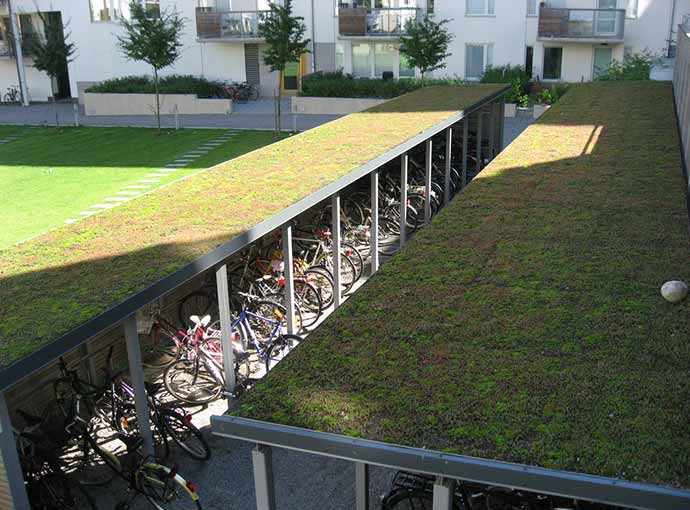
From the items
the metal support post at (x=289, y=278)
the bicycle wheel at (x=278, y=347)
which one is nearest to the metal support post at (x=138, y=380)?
the bicycle wheel at (x=278, y=347)

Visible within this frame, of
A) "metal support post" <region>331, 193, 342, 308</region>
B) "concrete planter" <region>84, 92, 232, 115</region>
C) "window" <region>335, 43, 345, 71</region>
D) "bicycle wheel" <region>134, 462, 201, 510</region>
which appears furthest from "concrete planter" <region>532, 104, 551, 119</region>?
"bicycle wheel" <region>134, 462, 201, 510</region>

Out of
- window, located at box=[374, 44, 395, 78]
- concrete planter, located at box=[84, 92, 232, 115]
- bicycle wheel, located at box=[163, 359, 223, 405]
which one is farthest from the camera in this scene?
window, located at box=[374, 44, 395, 78]

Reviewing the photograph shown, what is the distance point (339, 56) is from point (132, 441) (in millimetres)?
29740

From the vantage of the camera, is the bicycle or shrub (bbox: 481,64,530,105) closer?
shrub (bbox: 481,64,530,105)

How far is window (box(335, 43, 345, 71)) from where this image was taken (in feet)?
113

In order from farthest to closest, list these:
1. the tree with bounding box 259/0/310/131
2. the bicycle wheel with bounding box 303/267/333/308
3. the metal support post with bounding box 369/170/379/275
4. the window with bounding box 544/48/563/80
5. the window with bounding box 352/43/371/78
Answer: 1. the window with bounding box 352/43/371/78
2. the window with bounding box 544/48/563/80
3. the tree with bounding box 259/0/310/131
4. the metal support post with bounding box 369/170/379/275
5. the bicycle wheel with bounding box 303/267/333/308

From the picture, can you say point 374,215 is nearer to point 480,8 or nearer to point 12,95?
point 480,8

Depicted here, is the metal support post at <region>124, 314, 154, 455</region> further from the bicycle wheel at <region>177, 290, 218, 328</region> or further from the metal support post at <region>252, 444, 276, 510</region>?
the bicycle wheel at <region>177, 290, 218, 328</region>

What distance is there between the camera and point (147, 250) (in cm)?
734

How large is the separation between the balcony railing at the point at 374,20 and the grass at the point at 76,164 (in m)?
8.15

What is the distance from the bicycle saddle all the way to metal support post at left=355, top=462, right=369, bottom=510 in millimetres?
2117

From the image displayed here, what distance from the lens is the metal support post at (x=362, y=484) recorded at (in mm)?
5836

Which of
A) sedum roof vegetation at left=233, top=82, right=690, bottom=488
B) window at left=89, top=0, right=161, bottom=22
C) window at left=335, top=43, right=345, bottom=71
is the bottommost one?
sedum roof vegetation at left=233, top=82, right=690, bottom=488

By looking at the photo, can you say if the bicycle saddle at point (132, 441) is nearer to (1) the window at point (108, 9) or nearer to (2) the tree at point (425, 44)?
(2) the tree at point (425, 44)
